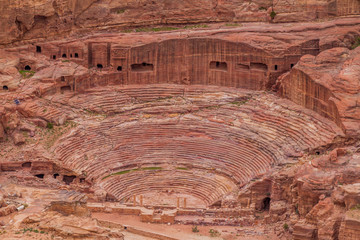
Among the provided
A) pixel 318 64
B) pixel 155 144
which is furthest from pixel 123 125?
pixel 318 64

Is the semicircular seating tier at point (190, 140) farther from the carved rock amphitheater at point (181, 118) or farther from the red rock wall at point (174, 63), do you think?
the red rock wall at point (174, 63)

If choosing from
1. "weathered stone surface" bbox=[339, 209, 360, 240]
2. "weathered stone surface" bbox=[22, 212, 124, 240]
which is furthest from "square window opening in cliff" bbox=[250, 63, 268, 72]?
"weathered stone surface" bbox=[22, 212, 124, 240]

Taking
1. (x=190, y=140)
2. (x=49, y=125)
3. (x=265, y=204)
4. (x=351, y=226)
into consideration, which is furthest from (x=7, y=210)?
(x=351, y=226)

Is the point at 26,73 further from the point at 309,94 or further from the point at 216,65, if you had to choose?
the point at 309,94

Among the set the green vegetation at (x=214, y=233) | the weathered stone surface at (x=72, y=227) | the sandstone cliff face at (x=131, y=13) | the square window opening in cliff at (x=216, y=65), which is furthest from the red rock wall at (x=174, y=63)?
the weathered stone surface at (x=72, y=227)

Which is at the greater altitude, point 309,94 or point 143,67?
point 143,67

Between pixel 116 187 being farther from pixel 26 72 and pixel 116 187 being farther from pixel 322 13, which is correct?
pixel 322 13

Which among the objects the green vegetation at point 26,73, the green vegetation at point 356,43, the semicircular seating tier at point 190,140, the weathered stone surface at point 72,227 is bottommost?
the weathered stone surface at point 72,227
